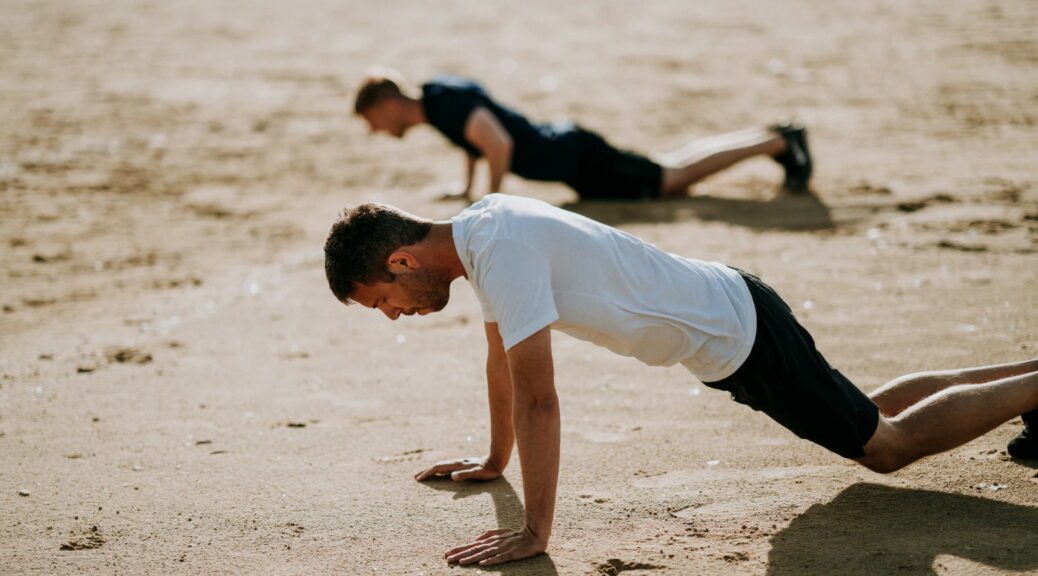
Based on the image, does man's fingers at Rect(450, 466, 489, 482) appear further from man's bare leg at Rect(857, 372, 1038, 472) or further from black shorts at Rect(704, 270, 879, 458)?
man's bare leg at Rect(857, 372, 1038, 472)

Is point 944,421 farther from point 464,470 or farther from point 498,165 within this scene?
point 498,165

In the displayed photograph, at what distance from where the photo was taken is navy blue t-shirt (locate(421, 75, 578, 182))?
6.71 meters

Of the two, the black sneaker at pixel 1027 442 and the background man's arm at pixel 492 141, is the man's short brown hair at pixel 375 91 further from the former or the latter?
the black sneaker at pixel 1027 442

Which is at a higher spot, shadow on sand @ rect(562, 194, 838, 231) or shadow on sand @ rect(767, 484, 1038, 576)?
shadow on sand @ rect(562, 194, 838, 231)

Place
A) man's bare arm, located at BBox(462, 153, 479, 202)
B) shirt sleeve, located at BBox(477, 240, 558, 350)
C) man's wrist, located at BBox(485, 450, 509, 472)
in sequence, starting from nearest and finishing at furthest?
shirt sleeve, located at BBox(477, 240, 558, 350)
man's wrist, located at BBox(485, 450, 509, 472)
man's bare arm, located at BBox(462, 153, 479, 202)

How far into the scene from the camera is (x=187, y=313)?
5371 mm

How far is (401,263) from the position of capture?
282cm

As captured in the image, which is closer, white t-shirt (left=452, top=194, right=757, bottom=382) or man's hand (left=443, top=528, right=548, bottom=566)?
white t-shirt (left=452, top=194, right=757, bottom=382)

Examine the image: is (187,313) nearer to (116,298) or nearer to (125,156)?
(116,298)

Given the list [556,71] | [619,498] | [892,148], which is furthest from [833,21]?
[619,498]

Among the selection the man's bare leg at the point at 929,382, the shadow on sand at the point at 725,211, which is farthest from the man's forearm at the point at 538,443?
the shadow on sand at the point at 725,211

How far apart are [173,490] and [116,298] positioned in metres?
2.41

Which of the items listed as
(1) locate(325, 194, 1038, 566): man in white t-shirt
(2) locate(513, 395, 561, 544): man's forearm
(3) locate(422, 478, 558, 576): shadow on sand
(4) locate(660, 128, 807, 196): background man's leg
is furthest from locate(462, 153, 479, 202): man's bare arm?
(2) locate(513, 395, 561, 544): man's forearm

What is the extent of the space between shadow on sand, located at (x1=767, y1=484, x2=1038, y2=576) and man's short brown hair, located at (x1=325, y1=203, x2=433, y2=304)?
1.34 m
